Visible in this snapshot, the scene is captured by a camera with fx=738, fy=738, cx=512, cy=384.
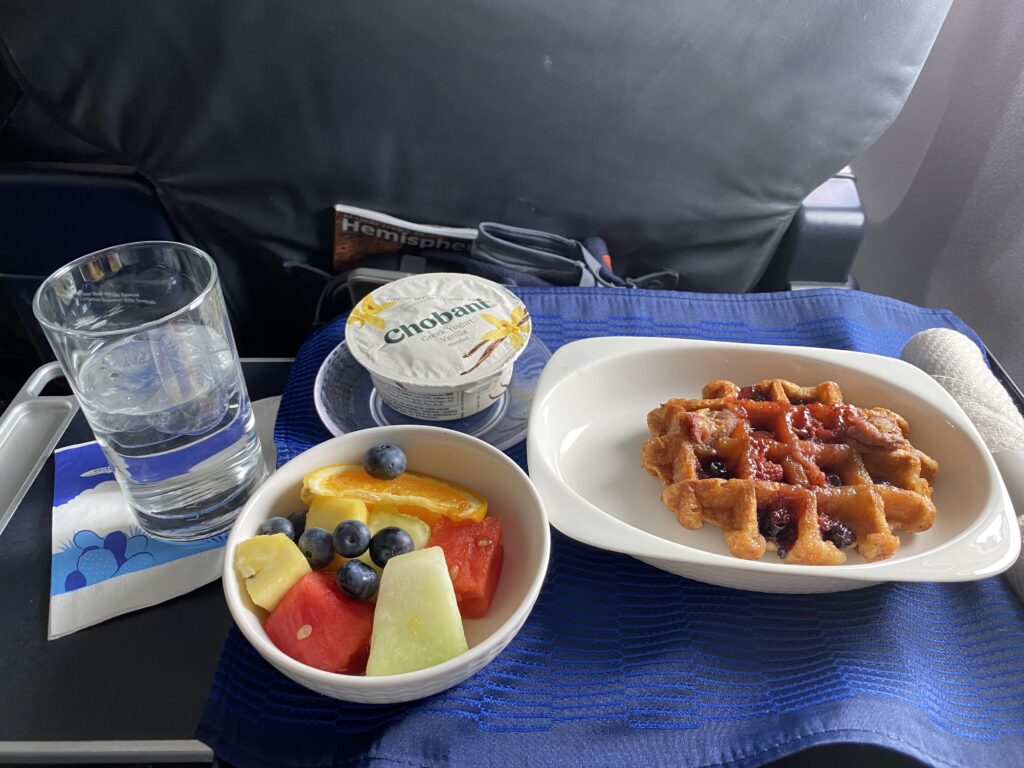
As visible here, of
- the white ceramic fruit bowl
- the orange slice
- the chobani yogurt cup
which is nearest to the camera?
the white ceramic fruit bowl

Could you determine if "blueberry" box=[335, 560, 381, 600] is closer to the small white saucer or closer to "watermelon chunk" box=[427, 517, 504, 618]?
"watermelon chunk" box=[427, 517, 504, 618]

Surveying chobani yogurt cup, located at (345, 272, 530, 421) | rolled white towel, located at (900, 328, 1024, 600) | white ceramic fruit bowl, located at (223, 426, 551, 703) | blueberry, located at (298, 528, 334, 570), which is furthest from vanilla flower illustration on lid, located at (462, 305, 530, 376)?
rolled white towel, located at (900, 328, 1024, 600)

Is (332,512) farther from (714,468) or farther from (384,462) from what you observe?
(714,468)

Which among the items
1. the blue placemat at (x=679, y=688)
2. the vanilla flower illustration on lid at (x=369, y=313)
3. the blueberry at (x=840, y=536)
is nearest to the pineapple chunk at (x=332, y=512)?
the blue placemat at (x=679, y=688)

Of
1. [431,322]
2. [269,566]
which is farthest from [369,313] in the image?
[269,566]

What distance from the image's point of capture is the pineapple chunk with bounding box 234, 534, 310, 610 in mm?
490

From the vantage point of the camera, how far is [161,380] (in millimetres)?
617

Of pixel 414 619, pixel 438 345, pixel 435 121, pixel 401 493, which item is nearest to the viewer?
pixel 414 619

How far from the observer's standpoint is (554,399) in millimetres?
698

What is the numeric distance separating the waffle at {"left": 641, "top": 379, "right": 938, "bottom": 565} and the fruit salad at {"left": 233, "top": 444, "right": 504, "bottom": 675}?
18cm

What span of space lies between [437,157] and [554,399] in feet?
1.13

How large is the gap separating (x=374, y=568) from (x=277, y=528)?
0.25 feet

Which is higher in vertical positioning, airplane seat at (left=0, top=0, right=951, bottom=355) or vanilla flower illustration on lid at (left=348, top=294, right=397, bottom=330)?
airplane seat at (left=0, top=0, right=951, bottom=355)

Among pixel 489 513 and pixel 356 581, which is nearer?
pixel 356 581
